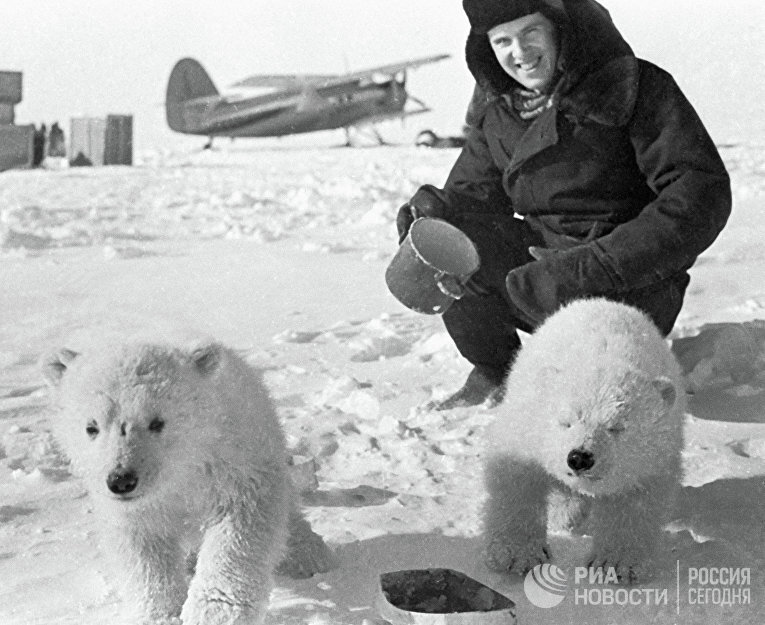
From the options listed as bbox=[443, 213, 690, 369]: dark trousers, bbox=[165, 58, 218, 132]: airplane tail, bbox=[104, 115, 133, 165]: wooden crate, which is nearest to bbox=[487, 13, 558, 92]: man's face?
bbox=[443, 213, 690, 369]: dark trousers

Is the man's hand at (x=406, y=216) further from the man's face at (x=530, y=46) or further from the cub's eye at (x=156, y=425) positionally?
the cub's eye at (x=156, y=425)

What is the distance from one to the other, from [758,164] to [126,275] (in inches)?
297

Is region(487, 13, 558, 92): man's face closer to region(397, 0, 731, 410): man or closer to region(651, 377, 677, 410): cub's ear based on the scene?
region(397, 0, 731, 410): man

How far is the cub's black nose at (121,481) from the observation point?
1969 millimetres

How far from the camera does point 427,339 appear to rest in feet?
14.3

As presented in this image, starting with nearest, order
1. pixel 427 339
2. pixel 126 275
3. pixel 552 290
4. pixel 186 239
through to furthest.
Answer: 1. pixel 552 290
2. pixel 427 339
3. pixel 126 275
4. pixel 186 239

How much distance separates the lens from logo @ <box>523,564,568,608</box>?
7.57ft

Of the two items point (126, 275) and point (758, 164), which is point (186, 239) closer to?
point (126, 275)

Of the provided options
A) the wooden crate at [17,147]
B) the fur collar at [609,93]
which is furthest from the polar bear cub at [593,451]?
the wooden crate at [17,147]

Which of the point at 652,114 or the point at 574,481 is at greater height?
the point at 652,114

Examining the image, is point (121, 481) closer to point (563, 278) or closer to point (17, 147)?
point (563, 278)

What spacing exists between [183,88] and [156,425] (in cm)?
2513

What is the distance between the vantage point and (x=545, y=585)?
2363mm

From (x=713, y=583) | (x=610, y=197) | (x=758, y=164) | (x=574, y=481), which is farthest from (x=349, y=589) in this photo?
(x=758, y=164)
